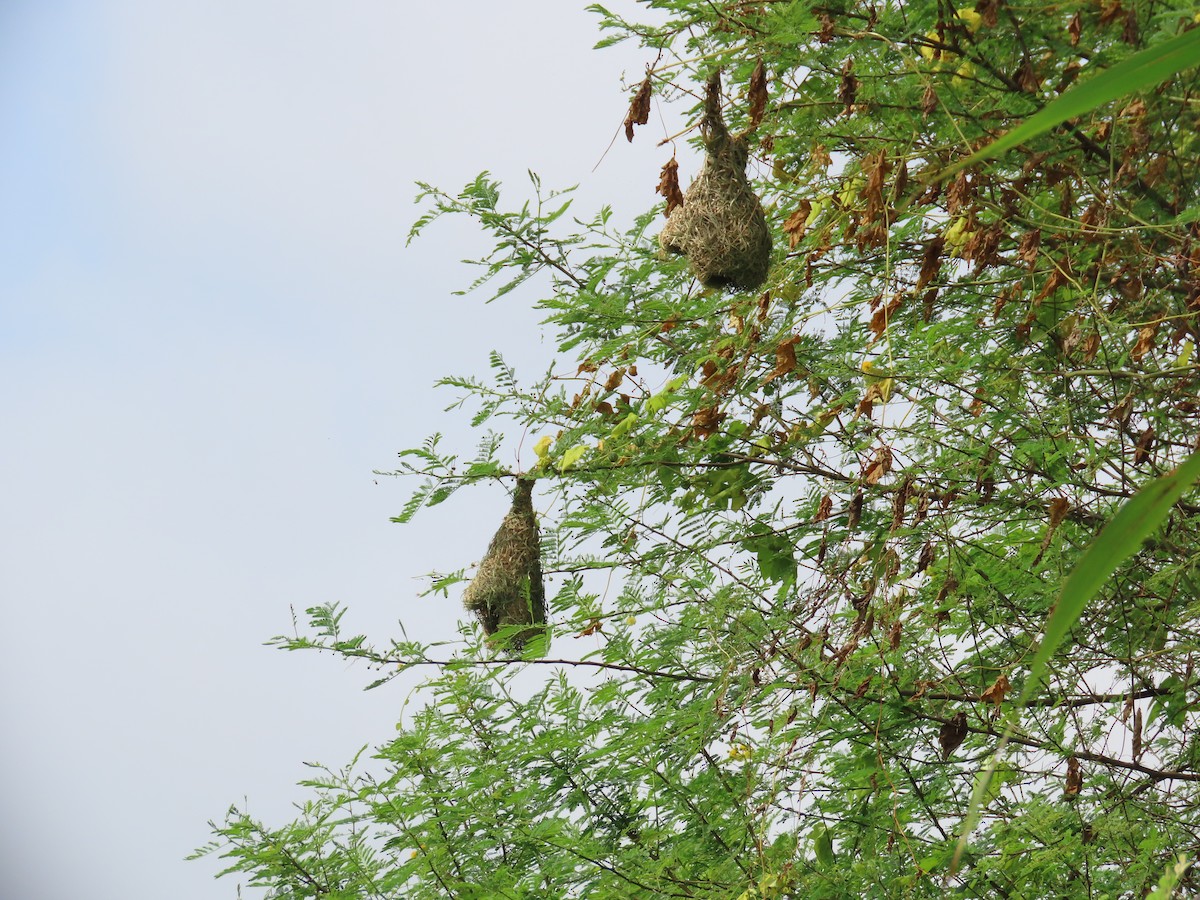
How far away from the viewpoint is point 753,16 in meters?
3.15

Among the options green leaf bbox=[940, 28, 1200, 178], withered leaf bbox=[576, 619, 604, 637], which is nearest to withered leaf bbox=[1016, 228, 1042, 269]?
withered leaf bbox=[576, 619, 604, 637]

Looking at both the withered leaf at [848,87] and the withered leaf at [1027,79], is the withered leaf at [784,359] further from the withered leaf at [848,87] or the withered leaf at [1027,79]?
the withered leaf at [1027,79]

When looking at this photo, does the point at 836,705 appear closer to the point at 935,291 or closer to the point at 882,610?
the point at 882,610

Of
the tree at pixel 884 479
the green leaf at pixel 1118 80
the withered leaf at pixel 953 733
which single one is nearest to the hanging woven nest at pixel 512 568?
the tree at pixel 884 479

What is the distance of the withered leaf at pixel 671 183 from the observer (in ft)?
10.9

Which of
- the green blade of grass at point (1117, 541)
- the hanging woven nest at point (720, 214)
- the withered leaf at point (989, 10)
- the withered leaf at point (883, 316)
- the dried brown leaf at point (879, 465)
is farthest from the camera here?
the hanging woven nest at point (720, 214)

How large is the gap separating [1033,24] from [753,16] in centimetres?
72

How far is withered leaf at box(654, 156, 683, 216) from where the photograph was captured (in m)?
3.31

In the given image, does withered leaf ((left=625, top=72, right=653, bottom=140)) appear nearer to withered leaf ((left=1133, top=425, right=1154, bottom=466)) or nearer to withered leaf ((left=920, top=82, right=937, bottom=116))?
withered leaf ((left=920, top=82, right=937, bottom=116))

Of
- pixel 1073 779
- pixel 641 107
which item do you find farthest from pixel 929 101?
pixel 1073 779

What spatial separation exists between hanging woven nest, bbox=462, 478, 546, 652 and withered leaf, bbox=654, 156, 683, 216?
1250mm

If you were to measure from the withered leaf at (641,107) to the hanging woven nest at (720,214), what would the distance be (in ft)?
1.11

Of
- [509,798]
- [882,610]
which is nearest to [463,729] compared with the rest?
[509,798]

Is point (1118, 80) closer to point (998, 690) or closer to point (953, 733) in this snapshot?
point (998, 690)
